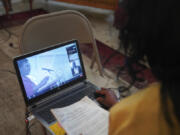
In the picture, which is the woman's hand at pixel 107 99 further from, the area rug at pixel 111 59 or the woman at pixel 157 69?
the area rug at pixel 111 59

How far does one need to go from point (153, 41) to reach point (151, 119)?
0.50 feet

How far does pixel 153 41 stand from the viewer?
1.28 feet

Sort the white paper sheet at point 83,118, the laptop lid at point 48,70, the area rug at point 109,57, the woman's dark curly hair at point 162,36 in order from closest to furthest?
1. the woman's dark curly hair at point 162,36
2. the white paper sheet at point 83,118
3. the laptop lid at point 48,70
4. the area rug at point 109,57

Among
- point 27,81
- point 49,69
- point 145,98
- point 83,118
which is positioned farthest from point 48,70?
point 145,98

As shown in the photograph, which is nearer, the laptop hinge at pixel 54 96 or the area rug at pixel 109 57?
the laptop hinge at pixel 54 96

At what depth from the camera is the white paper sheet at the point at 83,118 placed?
0.76 metres

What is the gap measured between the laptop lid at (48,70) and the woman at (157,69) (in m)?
0.55

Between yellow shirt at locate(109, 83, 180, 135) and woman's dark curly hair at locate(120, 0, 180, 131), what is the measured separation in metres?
0.01

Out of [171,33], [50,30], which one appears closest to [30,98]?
[50,30]

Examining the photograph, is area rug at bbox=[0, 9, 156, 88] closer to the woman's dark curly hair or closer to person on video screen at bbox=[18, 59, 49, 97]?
person on video screen at bbox=[18, 59, 49, 97]

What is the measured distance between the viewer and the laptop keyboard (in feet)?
2.84

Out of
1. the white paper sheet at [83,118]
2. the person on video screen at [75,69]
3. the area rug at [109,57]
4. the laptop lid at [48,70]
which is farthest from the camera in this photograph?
the area rug at [109,57]

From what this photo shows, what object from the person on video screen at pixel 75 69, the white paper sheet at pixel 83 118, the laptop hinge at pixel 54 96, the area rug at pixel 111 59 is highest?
the person on video screen at pixel 75 69

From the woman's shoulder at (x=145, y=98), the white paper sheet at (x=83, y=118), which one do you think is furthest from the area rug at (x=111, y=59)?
the woman's shoulder at (x=145, y=98)
